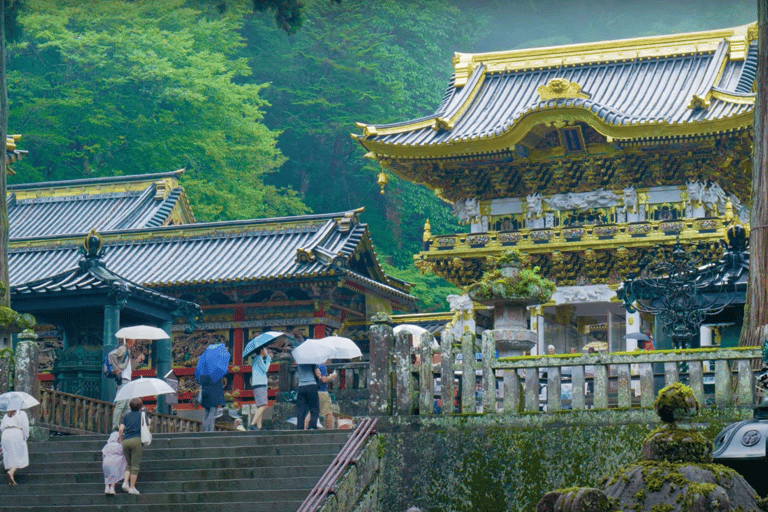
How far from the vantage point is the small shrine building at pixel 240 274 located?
32125 mm

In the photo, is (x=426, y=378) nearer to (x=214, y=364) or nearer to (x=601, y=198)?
(x=214, y=364)

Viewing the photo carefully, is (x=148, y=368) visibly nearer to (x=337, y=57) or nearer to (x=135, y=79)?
(x=135, y=79)

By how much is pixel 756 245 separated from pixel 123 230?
2238 cm

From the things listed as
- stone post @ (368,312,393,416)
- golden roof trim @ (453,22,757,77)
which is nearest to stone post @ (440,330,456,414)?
stone post @ (368,312,393,416)

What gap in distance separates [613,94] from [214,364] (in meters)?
18.1

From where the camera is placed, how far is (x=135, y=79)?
1946 inches

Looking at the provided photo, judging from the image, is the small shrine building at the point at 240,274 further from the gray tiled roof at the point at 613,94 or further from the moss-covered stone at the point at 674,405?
the moss-covered stone at the point at 674,405

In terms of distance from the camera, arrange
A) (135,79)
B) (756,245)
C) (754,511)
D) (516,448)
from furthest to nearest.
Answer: (135,79), (756,245), (516,448), (754,511)

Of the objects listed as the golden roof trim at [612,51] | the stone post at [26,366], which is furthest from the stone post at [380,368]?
the golden roof trim at [612,51]

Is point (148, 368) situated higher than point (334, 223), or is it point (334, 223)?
point (334, 223)

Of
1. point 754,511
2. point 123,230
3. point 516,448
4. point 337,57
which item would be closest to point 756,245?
point 516,448

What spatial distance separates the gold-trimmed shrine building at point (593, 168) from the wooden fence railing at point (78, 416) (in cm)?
1184

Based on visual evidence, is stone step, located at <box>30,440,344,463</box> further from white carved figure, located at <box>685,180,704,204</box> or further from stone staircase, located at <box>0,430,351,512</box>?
white carved figure, located at <box>685,180,704,204</box>

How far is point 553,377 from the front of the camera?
631 inches
